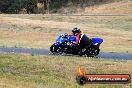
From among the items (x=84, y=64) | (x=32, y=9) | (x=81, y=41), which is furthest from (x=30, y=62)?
(x=32, y=9)

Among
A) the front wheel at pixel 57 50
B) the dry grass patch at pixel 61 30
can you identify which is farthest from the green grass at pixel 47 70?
the dry grass patch at pixel 61 30

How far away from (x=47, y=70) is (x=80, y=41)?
24.3 ft

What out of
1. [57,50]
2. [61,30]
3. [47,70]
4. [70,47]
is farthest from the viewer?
[61,30]

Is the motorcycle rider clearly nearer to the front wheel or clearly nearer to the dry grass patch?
the front wheel

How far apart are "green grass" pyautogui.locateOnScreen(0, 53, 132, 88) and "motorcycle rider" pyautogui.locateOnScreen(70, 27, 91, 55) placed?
4205 millimetres

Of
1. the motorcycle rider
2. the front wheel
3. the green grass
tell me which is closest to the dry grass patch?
the front wheel

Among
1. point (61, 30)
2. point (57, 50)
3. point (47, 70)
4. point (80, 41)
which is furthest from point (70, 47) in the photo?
point (61, 30)

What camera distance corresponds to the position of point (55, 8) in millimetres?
107312

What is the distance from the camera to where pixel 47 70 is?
63.7 ft

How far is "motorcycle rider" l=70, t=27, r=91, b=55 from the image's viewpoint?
1036 inches

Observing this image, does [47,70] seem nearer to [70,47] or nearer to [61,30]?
[70,47]

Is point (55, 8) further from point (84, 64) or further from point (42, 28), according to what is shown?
point (84, 64)

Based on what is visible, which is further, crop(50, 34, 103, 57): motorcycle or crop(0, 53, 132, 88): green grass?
crop(50, 34, 103, 57): motorcycle

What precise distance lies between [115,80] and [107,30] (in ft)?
141
